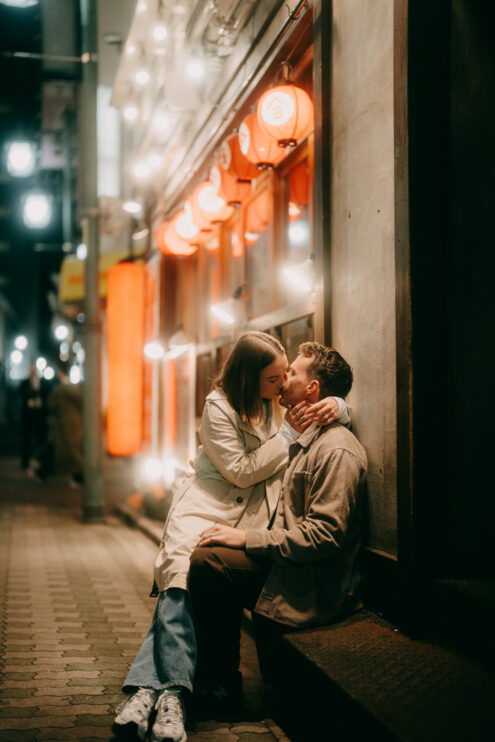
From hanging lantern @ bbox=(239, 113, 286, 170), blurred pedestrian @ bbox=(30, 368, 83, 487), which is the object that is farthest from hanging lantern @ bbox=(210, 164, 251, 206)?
blurred pedestrian @ bbox=(30, 368, 83, 487)

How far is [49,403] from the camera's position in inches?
676

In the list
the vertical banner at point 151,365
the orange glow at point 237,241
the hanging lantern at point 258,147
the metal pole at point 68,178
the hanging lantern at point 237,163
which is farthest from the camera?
the metal pole at point 68,178

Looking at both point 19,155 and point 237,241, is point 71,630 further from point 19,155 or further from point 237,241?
point 19,155

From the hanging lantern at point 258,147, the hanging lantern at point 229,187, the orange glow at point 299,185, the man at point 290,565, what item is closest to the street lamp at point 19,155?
the hanging lantern at point 229,187

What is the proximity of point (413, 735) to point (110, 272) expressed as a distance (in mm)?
11523

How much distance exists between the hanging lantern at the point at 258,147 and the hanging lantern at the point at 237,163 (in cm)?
42

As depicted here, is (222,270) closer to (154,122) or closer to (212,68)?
(212,68)

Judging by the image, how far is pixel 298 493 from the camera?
446 centimetres

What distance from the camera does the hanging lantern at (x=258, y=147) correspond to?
6.33 m

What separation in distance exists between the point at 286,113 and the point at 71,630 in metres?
4.47

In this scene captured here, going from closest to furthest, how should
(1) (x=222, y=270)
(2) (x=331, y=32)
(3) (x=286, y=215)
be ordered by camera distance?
Result: (2) (x=331, y=32) < (3) (x=286, y=215) < (1) (x=222, y=270)

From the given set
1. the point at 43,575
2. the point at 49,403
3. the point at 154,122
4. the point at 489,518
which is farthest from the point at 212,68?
the point at 49,403

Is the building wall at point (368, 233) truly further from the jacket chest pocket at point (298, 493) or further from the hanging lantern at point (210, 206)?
the hanging lantern at point (210, 206)

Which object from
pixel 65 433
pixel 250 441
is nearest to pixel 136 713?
pixel 250 441
